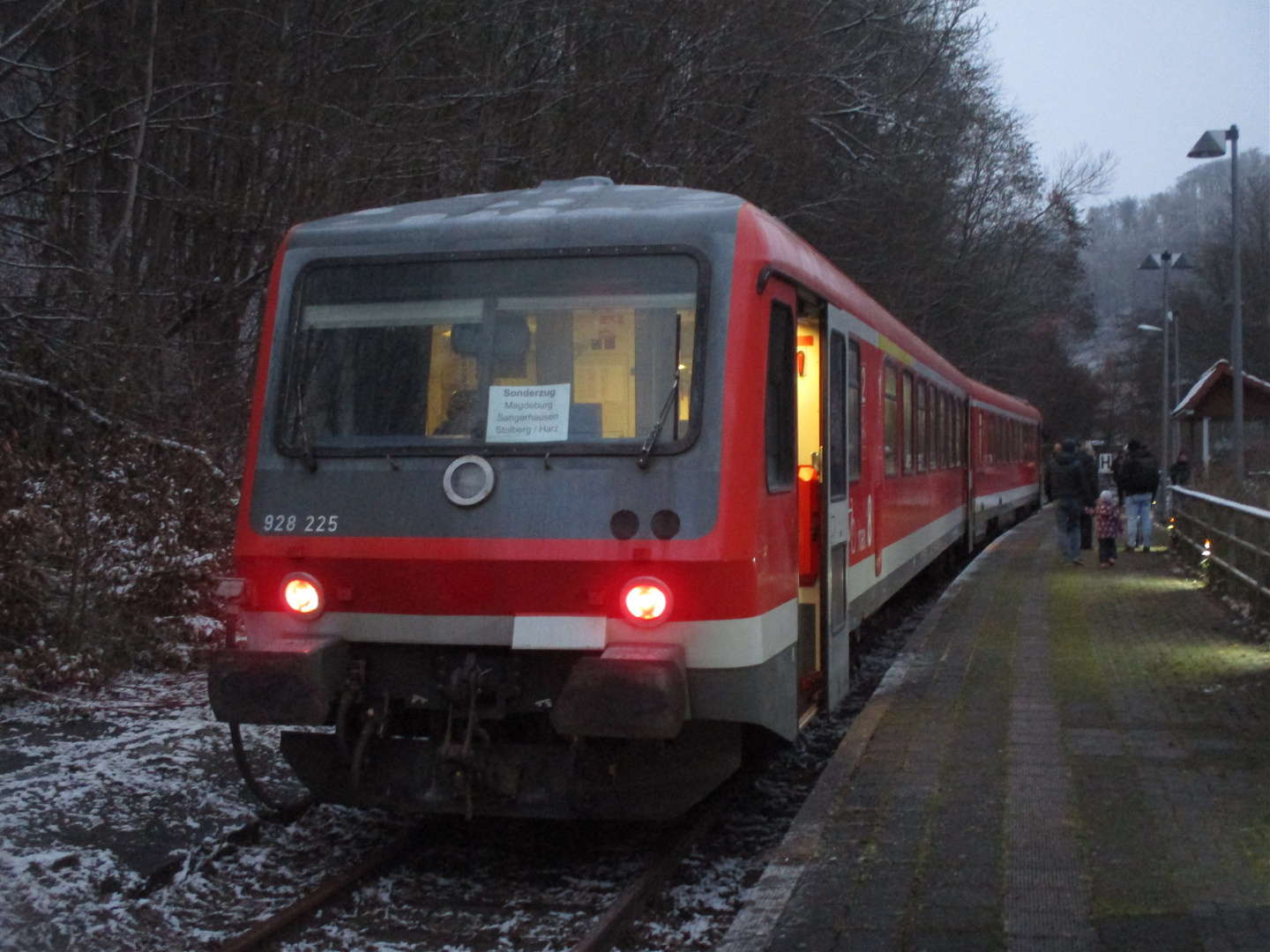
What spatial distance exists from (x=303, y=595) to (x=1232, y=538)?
397 inches

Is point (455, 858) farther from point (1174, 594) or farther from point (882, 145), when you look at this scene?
point (882, 145)

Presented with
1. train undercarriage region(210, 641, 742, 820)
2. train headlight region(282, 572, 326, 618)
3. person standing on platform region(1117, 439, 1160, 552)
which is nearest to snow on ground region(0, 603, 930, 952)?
train undercarriage region(210, 641, 742, 820)

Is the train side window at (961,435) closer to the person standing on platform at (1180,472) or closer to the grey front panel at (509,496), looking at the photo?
the person standing on platform at (1180,472)

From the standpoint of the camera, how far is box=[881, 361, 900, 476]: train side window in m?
10.5

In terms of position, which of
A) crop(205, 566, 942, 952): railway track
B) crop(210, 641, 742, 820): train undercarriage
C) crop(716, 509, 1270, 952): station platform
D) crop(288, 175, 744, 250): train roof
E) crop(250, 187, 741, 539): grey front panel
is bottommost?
crop(205, 566, 942, 952): railway track

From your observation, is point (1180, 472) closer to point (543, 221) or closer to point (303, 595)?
point (543, 221)

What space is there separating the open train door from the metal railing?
503cm

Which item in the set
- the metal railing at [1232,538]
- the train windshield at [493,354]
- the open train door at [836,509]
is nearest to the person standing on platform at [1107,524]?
the metal railing at [1232,538]

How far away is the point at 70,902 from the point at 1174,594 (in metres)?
12.1

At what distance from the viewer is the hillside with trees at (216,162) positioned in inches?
420

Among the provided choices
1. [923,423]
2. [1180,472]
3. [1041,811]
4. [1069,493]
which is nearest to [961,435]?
[1069,493]

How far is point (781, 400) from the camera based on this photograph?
6.64 meters

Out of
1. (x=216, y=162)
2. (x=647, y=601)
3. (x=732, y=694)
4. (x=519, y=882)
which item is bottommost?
(x=519, y=882)

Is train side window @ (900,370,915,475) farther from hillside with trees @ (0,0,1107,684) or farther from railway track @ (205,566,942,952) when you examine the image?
hillside with trees @ (0,0,1107,684)
